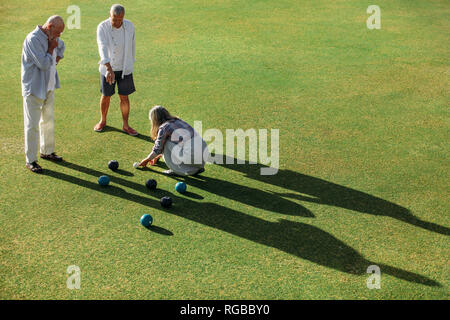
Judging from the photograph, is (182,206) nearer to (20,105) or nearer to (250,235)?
(250,235)

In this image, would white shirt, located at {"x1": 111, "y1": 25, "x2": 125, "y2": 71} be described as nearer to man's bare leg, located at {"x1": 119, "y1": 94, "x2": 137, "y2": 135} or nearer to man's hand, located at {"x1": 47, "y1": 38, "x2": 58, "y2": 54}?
man's bare leg, located at {"x1": 119, "y1": 94, "x2": 137, "y2": 135}

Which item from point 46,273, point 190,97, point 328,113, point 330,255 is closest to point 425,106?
point 328,113

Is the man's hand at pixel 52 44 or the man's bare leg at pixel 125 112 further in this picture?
the man's bare leg at pixel 125 112

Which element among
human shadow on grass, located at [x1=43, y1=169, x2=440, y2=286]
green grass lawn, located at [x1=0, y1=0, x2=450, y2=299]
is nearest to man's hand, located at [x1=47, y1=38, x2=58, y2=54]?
green grass lawn, located at [x1=0, y1=0, x2=450, y2=299]

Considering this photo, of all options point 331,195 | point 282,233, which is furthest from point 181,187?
point 331,195

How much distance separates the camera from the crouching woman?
7109mm

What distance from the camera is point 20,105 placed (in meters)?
9.52

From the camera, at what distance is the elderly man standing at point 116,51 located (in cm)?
791

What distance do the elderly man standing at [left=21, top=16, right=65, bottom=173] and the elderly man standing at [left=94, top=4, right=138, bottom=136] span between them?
817 millimetres

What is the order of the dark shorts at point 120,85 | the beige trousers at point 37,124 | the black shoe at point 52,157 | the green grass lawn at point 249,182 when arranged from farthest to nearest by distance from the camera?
the dark shorts at point 120,85 < the black shoe at point 52,157 < the beige trousers at point 37,124 < the green grass lawn at point 249,182

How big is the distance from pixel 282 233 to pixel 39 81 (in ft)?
13.0

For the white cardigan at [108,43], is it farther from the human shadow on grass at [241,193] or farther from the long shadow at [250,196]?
the long shadow at [250,196]

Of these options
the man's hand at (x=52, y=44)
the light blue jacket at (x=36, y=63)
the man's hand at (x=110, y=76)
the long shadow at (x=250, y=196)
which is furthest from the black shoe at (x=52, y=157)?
the long shadow at (x=250, y=196)

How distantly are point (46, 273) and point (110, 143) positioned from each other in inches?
126
